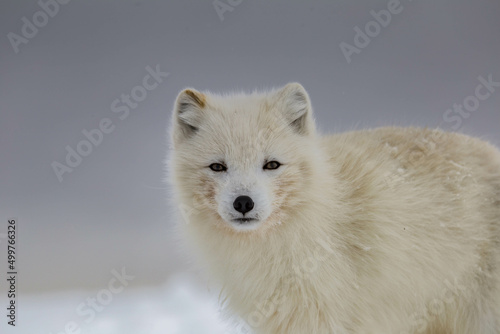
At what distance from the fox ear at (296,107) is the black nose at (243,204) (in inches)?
24.9

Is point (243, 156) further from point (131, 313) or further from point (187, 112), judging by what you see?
point (131, 313)

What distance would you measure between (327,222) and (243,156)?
587 mm

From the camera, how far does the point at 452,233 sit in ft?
8.22

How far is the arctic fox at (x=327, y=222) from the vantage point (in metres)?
2.29

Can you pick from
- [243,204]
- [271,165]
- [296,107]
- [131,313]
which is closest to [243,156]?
[271,165]

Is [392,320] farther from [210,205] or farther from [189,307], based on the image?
[189,307]

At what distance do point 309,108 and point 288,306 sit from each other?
106 cm

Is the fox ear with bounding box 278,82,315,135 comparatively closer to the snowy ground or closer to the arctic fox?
the arctic fox

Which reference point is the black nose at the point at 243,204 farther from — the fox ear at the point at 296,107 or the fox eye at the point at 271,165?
the fox ear at the point at 296,107

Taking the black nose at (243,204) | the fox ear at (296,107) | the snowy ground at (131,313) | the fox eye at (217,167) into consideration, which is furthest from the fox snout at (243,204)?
the snowy ground at (131,313)

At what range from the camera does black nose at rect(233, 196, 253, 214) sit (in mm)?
2074

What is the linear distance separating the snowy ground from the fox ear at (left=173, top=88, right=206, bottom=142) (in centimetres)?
128

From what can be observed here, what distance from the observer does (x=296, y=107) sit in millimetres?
2512

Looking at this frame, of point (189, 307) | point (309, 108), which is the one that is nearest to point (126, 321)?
point (189, 307)
